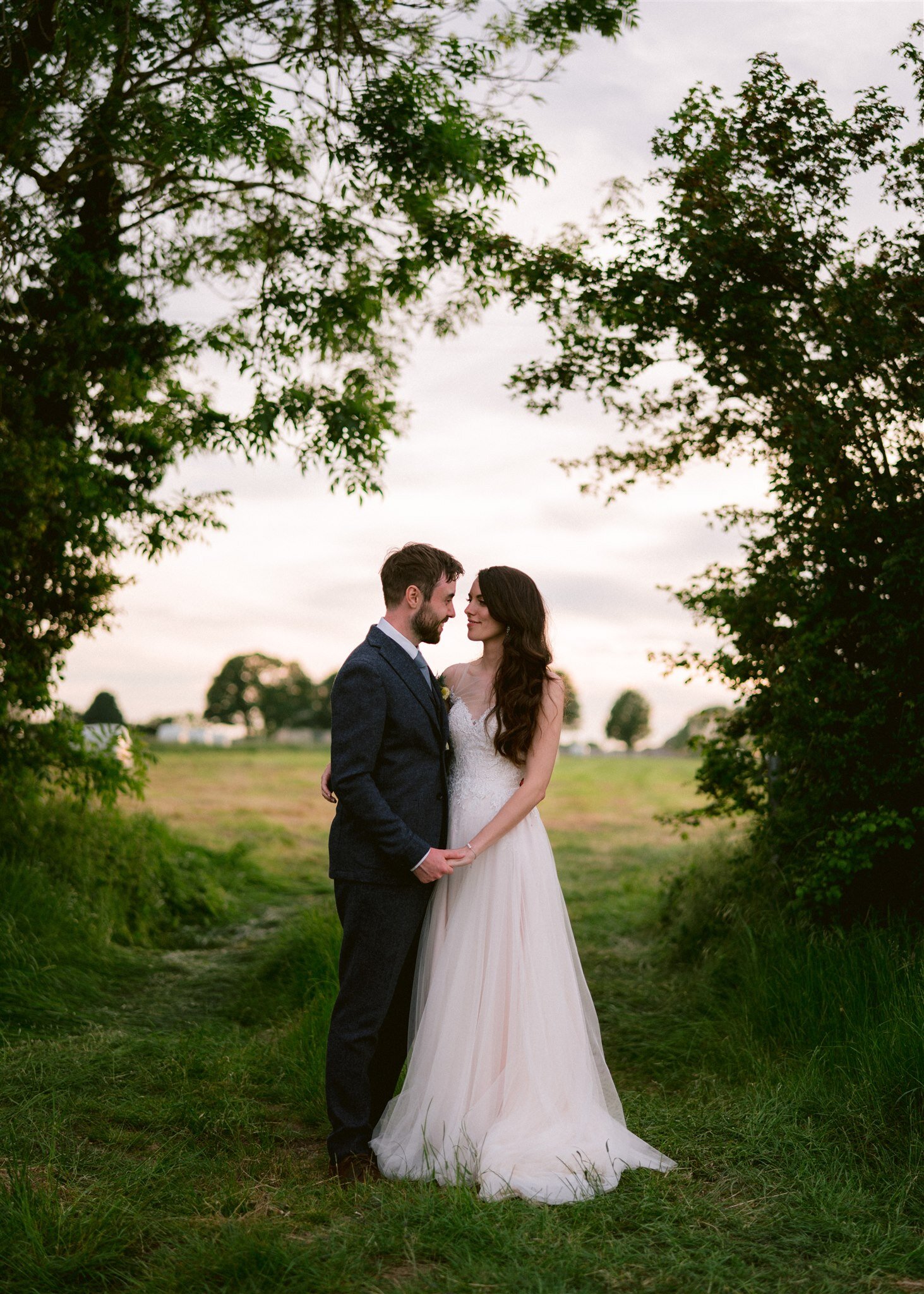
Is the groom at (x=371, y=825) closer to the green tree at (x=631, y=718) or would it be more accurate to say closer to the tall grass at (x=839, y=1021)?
the tall grass at (x=839, y=1021)

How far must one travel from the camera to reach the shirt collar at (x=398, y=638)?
4.58 metres

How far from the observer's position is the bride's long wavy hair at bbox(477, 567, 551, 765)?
4656 millimetres

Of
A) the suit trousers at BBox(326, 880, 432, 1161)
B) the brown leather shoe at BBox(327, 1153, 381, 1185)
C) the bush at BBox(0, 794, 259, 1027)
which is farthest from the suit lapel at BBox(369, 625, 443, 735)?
the bush at BBox(0, 794, 259, 1027)

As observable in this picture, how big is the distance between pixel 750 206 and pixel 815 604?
8.21 ft

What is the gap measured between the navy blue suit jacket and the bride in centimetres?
23

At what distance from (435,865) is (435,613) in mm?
1066

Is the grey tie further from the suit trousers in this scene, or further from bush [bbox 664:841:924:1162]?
bush [bbox 664:841:924:1162]

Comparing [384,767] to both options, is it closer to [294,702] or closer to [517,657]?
[517,657]

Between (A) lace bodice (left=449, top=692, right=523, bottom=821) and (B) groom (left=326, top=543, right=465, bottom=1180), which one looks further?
(A) lace bodice (left=449, top=692, right=523, bottom=821)

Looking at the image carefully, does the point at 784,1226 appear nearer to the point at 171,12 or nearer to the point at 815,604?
the point at 815,604

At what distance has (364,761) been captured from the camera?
14.4 ft

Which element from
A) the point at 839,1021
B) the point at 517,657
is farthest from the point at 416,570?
the point at 839,1021

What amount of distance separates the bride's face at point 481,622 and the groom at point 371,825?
0.21 meters

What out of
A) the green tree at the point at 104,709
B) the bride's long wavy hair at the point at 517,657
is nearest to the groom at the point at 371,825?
the bride's long wavy hair at the point at 517,657
